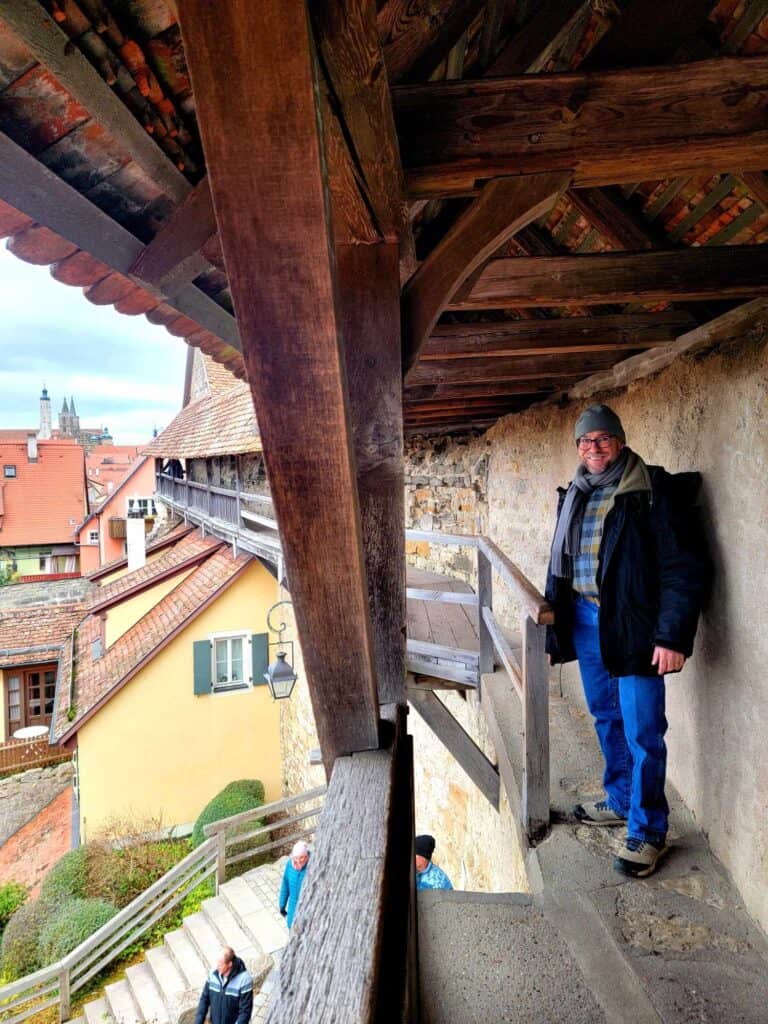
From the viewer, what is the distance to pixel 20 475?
84.5ft

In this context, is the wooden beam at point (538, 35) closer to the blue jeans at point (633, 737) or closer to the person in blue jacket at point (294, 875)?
the blue jeans at point (633, 737)

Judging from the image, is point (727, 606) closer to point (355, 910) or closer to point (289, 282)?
point (355, 910)

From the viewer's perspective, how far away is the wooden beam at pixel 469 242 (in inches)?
46.1

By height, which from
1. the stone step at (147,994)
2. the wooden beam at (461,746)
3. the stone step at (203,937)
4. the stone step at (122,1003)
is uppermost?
the wooden beam at (461,746)

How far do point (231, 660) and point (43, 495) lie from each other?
20347 mm

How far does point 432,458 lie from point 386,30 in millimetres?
6605

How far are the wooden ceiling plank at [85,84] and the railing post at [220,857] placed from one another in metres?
7.73

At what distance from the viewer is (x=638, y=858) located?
2260mm

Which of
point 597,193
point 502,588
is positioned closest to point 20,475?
point 502,588

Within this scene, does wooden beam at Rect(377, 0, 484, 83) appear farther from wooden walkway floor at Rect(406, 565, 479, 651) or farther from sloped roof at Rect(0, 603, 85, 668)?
sloped roof at Rect(0, 603, 85, 668)

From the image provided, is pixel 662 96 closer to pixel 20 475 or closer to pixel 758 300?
pixel 758 300

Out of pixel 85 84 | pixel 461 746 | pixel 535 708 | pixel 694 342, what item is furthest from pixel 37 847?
pixel 85 84

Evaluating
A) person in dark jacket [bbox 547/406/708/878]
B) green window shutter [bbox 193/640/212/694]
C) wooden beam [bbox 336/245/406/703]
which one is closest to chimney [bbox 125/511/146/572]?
green window shutter [bbox 193/640/212/694]

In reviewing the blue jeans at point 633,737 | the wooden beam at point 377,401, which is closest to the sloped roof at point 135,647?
the blue jeans at point 633,737
